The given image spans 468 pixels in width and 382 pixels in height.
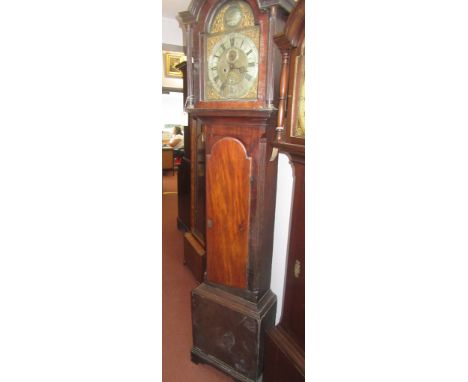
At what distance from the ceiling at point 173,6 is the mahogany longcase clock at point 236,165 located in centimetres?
134

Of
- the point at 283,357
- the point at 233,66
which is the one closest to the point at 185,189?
the point at 233,66

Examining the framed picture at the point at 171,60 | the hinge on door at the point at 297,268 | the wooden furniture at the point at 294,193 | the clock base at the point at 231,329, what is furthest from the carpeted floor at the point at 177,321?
the framed picture at the point at 171,60

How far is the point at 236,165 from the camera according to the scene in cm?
143

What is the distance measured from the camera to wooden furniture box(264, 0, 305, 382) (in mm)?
1084

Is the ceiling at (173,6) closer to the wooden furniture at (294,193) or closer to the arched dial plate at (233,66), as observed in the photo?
the arched dial plate at (233,66)

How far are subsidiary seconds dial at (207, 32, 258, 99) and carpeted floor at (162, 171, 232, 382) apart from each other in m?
1.47

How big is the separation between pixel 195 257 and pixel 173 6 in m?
2.17

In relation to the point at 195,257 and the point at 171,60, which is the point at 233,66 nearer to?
the point at 195,257
